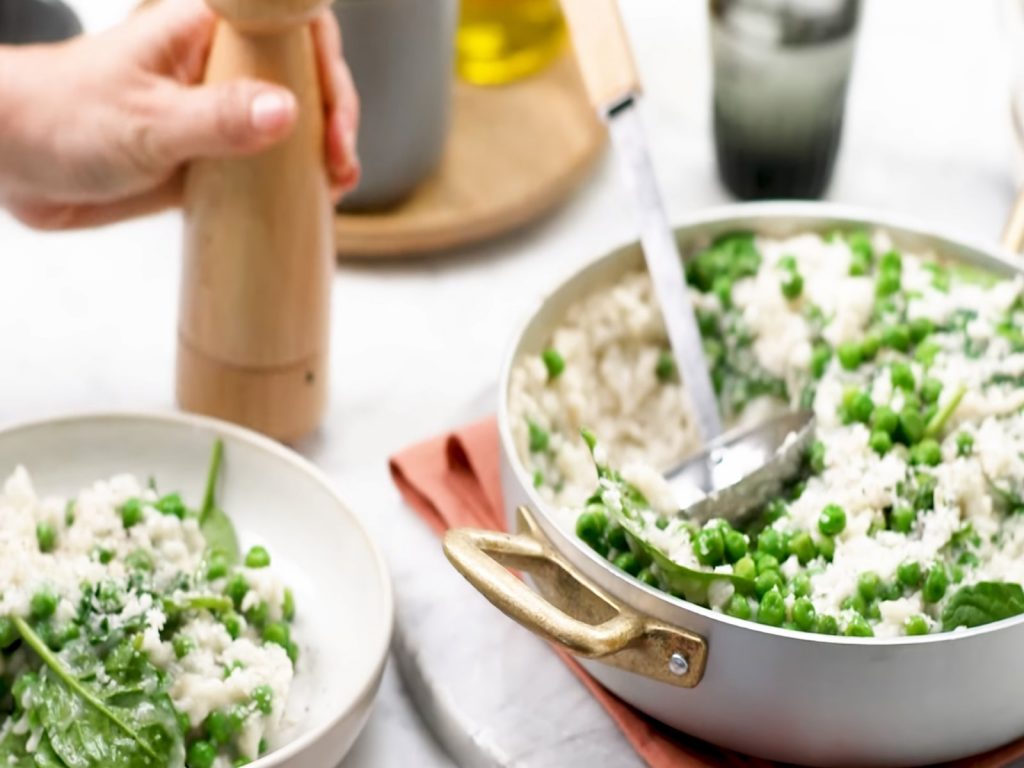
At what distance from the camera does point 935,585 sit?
1133 millimetres

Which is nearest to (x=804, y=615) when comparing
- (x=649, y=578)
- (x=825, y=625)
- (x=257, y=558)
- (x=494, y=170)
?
(x=825, y=625)

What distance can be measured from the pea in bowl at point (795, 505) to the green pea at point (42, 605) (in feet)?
1.02

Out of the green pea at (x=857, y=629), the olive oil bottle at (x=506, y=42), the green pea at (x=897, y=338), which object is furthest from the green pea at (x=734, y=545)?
the olive oil bottle at (x=506, y=42)

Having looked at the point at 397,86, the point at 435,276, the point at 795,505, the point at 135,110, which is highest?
the point at 135,110

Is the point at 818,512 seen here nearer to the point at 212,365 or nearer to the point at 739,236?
the point at 739,236

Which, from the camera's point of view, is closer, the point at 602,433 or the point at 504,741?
the point at 504,741

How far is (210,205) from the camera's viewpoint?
1315 millimetres

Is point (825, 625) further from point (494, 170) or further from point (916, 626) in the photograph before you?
point (494, 170)

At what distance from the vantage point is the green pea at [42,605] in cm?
112

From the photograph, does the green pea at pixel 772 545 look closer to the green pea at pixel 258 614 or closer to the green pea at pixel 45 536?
the green pea at pixel 258 614

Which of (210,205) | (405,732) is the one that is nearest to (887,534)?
(405,732)

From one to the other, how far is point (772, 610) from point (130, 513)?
1.71ft

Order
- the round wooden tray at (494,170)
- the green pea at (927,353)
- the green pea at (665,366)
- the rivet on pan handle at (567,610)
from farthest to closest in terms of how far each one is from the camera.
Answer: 1. the round wooden tray at (494,170)
2. the green pea at (665,366)
3. the green pea at (927,353)
4. the rivet on pan handle at (567,610)

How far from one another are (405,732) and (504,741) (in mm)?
101
